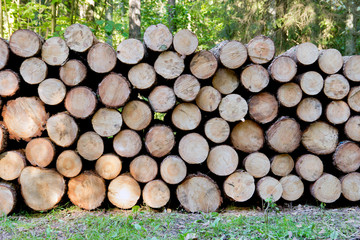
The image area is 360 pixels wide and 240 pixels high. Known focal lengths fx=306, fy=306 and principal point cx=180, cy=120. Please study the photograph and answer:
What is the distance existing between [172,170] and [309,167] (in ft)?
5.28

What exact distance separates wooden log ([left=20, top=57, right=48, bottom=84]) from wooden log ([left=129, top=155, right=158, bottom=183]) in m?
1.35

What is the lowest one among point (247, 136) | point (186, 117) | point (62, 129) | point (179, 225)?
point (179, 225)

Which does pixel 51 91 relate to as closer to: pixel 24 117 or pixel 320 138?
pixel 24 117

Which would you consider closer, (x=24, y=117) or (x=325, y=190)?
(x=24, y=117)

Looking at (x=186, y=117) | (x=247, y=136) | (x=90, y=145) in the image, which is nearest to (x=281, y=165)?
(x=247, y=136)

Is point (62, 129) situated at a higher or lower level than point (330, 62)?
lower

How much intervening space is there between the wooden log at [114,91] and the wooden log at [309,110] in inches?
77.6

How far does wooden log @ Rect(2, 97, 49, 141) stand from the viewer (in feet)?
10.8

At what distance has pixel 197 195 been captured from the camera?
11.3ft

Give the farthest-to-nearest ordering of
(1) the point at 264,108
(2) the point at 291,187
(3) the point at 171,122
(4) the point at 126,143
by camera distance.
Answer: (3) the point at 171,122 → (2) the point at 291,187 → (1) the point at 264,108 → (4) the point at 126,143

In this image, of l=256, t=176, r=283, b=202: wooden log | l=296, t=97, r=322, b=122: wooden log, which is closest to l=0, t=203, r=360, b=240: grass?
l=256, t=176, r=283, b=202: wooden log

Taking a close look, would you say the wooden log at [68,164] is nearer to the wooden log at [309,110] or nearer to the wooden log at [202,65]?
the wooden log at [202,65]

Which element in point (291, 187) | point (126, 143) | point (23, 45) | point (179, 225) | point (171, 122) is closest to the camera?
point (179, 225)

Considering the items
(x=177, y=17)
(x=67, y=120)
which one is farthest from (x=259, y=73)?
(x=177, y=17)
